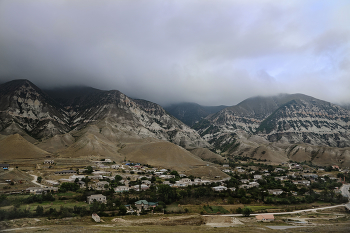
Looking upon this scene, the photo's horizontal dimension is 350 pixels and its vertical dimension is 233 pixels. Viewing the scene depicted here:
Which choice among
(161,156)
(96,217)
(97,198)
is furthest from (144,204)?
(161,156)

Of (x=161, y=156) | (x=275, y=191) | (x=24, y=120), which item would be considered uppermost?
(x=24, y=120)

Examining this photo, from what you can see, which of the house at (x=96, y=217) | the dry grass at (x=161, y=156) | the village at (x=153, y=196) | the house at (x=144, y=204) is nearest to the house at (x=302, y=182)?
the village at (x=153, y=196)

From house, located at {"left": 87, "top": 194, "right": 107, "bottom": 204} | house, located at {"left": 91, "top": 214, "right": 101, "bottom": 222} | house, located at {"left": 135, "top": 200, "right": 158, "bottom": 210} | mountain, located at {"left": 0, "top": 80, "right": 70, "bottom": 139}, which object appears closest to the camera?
house, located at {"left": 91, "top": 214, "right": 101, "bottom": 222}

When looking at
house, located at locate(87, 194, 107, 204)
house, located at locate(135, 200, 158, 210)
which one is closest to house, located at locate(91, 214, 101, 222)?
house, located at locate(135, 200, 158, 210)

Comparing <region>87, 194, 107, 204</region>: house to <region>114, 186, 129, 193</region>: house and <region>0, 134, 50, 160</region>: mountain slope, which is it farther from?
<region>0, 134, 50, 160</region>: mountain slope

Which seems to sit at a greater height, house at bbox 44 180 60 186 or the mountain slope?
the mountain slope

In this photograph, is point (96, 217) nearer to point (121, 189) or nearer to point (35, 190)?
point (121, 189)

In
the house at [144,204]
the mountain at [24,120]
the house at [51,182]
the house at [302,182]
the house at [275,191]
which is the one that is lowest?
the house at [302,182]

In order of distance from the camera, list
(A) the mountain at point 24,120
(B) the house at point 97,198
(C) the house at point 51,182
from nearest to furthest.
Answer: (B) the house at point 97,198 → (C) the house at point 51,182 → (A) the mountain at point 24,120

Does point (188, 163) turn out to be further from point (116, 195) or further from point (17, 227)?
point (17, 227)

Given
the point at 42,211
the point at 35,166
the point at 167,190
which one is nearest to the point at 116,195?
the point at 167,190

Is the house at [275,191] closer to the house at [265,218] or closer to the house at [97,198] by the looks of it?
Result: the house at [265,218]
